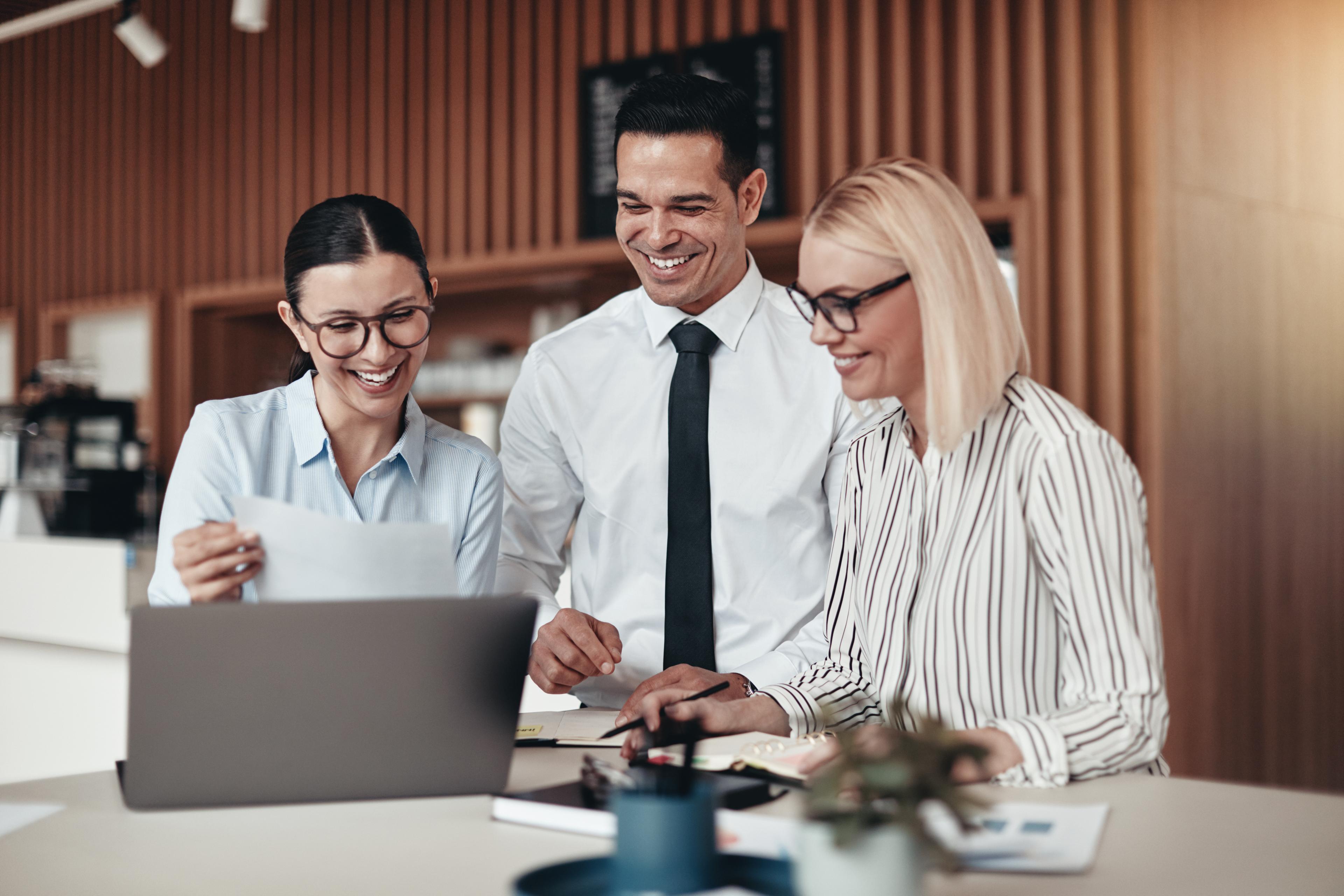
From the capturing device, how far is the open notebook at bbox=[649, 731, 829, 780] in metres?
1.36

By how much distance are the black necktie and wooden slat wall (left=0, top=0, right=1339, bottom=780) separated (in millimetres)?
2079

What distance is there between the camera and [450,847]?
117 centimetres

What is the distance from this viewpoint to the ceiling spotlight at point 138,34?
5062mm

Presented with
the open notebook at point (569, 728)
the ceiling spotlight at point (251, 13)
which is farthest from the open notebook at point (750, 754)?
the ceiling spotlight at point (251, 13)

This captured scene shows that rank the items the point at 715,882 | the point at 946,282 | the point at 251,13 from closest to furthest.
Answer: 1. the point at 715,882
2. the point at 946,282
3. the point at 251,13

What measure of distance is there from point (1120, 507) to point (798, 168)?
10.7ft

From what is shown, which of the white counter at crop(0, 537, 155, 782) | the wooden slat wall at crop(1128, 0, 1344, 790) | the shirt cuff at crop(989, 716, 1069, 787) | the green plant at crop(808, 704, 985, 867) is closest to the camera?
the green plant at crop(808, 704, 985, 867)

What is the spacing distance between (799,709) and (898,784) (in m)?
0.81

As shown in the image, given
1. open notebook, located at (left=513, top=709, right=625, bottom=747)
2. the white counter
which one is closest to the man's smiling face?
open notebook, located at (left=513, top=709, right=625, bottom=747)

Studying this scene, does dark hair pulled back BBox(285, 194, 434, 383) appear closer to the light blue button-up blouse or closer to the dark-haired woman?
the dark-haired woman

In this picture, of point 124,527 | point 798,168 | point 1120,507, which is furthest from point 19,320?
point 1120,507


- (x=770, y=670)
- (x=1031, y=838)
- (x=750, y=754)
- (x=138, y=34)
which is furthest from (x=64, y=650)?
(x=1031, y=838)

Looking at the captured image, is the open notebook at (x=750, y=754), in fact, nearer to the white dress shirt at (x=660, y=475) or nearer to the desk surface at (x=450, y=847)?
the desk surface at (x=450, y=847)

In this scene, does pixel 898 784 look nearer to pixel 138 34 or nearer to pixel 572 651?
pixel 572 651
